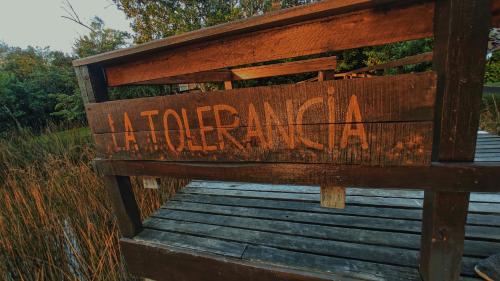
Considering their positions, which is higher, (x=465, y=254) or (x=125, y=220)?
(x=125, y=220)

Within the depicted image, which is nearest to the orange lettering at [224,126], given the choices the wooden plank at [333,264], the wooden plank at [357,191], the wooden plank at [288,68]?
the wooden plank at [333,264]

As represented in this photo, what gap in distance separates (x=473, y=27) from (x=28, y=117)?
8.94 meters

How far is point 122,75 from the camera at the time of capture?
1.46 m

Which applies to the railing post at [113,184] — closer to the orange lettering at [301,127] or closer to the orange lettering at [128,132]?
the orange lettering at [128,132]

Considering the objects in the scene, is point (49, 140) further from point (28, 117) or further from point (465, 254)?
point (465, 254)

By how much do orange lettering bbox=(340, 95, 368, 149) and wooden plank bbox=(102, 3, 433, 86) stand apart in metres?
0.24

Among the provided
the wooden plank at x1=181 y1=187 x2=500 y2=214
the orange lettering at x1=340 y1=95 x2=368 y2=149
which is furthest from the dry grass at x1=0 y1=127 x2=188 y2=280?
the orange lettering at x1=340 y1=95 x2=368 y2=149

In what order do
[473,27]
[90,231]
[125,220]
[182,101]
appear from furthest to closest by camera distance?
[90,231], [125,220], [182,101], [473,27]

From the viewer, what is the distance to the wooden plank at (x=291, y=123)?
2.99 feet

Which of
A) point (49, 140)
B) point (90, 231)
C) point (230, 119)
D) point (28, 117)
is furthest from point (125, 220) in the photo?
point (28, 117)

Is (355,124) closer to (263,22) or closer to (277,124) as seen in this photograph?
(277,124)

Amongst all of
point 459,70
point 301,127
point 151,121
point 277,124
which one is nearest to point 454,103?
point 459,70

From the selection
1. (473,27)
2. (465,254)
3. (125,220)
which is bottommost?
(465,254)

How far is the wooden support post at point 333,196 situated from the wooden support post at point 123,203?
135 cm
